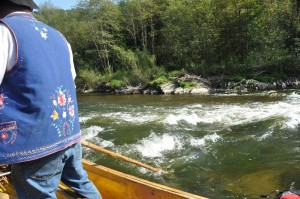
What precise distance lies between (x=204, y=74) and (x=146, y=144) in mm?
15495

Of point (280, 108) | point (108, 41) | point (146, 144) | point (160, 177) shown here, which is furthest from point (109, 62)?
point (160, 177)

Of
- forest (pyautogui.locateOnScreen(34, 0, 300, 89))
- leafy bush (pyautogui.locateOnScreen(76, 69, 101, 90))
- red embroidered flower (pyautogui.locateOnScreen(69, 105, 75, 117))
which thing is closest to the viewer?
red embroidered flower (pyautogui.locateOnScreen(69, 105, 75, 117))

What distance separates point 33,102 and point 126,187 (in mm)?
1777

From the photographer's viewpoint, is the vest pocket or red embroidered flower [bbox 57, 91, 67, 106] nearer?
the vest pocket

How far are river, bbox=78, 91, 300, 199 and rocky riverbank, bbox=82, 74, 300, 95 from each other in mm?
7163

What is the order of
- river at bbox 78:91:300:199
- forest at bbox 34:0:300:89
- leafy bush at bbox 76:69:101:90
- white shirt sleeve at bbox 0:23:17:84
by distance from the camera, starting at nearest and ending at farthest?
white shirt sleeve at bbox 0:23:17:84 → river at bbox 78:91:300:199 → forest at bbox 34:0:300:89 → leafy bush at bbox 76:69:101:90

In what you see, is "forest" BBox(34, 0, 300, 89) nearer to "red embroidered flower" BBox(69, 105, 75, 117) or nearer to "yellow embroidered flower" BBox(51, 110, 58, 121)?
"red embroidered flower" BBox(69, 105, 75, 117)

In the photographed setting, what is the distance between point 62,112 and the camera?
181 cm

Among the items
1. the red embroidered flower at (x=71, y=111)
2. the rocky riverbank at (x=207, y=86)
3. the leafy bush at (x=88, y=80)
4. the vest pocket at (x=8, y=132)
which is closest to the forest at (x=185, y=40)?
the leafy bush at (x=88, y=80)

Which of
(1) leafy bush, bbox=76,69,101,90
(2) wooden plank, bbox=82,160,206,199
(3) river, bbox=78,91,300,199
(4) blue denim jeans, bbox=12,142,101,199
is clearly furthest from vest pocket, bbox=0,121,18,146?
(1) leafy bush, bbox=76,69,101,90

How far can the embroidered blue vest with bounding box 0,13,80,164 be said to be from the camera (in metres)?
1.65

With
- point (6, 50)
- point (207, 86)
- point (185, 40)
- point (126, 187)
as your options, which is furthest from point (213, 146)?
point (185, 40)

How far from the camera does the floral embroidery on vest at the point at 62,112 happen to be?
1.76 metres

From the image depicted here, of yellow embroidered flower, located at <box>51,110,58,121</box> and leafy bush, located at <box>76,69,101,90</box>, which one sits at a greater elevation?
yellow embroidered flower, located at <box>51,110,58,121</box>
